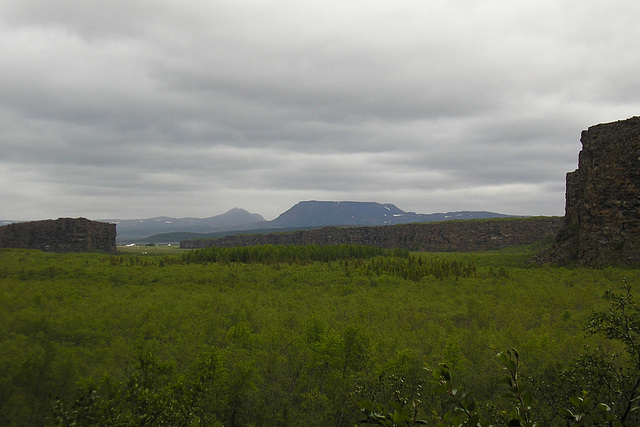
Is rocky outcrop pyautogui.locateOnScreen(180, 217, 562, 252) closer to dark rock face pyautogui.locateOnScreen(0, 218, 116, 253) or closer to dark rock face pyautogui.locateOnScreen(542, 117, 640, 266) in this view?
dark rock face pyautogui.locateOnScreen(542, 117, 640, 266)

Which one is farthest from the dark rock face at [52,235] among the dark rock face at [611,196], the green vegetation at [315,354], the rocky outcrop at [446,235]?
the dark rock face at [611,196]

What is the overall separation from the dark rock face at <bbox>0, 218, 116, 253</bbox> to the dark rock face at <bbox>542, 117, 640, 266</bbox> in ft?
198

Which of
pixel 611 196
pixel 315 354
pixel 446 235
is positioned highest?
pixel 611 196

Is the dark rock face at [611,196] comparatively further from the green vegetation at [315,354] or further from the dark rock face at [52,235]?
the dark rock face at [52,235]

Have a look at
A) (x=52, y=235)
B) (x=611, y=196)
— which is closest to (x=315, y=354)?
(x=611, y=196)

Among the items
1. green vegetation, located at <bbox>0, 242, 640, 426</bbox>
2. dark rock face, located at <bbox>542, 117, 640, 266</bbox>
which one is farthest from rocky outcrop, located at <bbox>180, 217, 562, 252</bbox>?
green vegetation, located at <bbox>0, 242, 640, 426</bbox>

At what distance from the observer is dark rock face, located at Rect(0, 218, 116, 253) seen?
176 ft

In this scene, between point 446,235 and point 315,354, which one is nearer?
point 315,354

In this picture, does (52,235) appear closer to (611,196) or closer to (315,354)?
(315,354)

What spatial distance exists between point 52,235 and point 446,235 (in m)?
61.6

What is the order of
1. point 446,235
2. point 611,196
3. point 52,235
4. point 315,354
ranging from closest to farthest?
point 315,354, point 611,196, point 52,235, point 446,235

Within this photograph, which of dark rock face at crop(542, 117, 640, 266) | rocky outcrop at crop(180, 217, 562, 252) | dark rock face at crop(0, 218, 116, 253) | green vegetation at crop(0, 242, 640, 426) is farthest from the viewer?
rocky outcrop at crop(180, 217, 562, 252)

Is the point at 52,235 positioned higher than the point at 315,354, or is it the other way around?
the point at 52,235

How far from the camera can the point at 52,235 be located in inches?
2122
